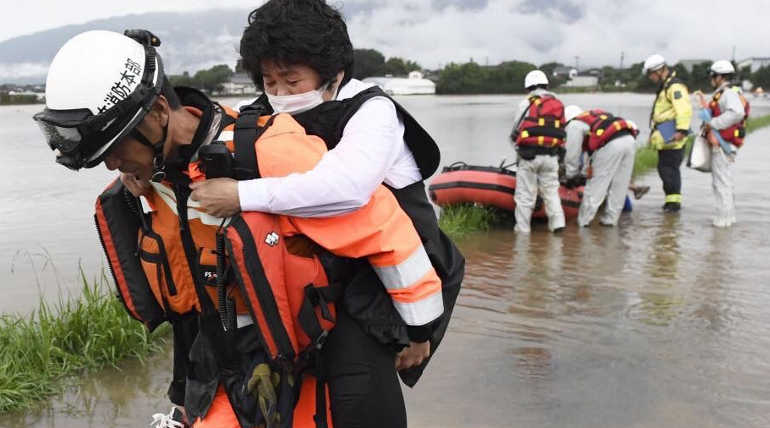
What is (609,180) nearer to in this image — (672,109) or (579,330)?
(672,109)

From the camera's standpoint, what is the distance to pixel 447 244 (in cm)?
215

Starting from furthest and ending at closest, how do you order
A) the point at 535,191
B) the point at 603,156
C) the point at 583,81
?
the point at 583,81
the point at 603,156
the point at 535,191

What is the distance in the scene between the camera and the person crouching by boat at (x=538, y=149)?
324 inches

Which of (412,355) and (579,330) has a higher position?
(412,355)

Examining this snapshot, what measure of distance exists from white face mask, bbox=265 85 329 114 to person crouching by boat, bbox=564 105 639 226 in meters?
7.45


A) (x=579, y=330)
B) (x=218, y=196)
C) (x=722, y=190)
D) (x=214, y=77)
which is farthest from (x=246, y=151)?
(x=214, y=77)

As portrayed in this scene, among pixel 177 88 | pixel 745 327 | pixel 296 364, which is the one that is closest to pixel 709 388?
pixel 745 327

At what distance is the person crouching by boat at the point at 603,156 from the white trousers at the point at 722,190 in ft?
3.54

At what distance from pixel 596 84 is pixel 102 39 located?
443 ft

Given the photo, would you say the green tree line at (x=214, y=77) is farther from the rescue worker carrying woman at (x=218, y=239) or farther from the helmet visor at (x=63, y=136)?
the helmet visor at (x=63, y=136)

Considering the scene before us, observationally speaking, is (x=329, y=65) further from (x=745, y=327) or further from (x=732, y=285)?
(x=732, y=285)

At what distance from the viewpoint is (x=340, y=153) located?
1.82 meters

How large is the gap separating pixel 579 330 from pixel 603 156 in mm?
4414

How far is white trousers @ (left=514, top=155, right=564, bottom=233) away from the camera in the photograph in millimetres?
8445
